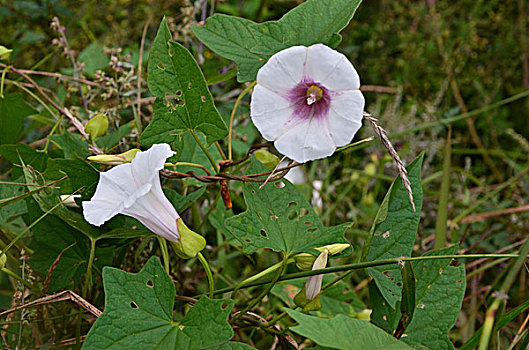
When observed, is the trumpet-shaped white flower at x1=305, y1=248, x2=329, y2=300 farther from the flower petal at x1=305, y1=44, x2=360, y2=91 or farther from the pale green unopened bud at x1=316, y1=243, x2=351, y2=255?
the flower petal at x1=305, y1=44, x2=360, y2=91

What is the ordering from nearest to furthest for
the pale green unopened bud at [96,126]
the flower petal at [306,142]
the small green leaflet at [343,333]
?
the small green leaflet at [343,333]
the flower petal at [306,142]
the pale green unopened bud at [96,126]

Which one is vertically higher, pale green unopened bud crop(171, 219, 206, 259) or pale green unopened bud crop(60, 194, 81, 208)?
pale green unopened bud crop(171, 219, 206, 259)

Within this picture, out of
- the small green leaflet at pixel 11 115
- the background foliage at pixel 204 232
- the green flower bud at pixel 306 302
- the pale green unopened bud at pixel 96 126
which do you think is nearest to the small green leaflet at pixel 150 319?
the background foliage at pixel 204 232

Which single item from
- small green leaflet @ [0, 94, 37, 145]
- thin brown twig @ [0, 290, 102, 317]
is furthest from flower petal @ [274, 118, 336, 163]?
small green leaflet @ [0, 94, 37, 145]

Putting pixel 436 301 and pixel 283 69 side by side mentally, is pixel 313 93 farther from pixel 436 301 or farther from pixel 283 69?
pixel 436 301

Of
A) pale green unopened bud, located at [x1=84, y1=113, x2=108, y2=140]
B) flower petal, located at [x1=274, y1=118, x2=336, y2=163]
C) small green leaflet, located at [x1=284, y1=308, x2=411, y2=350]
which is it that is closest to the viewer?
small green leaflet, located at [x1=284, y1=308, x2=411, y2=350]

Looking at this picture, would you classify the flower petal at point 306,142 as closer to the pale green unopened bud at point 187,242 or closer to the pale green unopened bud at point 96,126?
the pale green unopened bud at point 187,242

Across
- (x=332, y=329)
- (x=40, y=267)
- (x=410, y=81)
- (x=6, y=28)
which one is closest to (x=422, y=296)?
(x=332, y=329)

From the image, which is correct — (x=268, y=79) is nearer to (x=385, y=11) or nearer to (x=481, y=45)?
(x=481, y=45)
